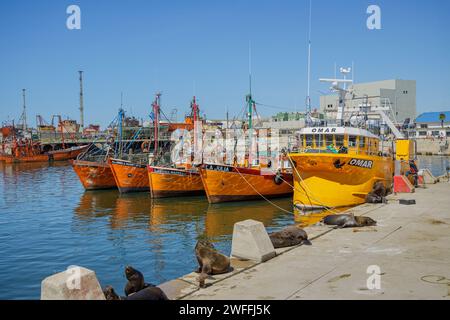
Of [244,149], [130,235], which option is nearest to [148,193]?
[244,149]

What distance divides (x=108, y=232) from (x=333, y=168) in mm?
11552

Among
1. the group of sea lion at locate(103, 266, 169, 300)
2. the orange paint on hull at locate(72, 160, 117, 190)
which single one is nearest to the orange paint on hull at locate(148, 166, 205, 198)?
the orange paint on hull at locate(72, 160, 117, 190)

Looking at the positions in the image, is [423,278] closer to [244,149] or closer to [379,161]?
[379,161]

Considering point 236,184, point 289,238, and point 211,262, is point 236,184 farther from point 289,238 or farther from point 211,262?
point 211,262

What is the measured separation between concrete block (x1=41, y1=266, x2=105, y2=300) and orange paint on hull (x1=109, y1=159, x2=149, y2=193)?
88.2 ft

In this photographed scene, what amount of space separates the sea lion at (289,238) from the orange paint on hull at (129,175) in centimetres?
2348

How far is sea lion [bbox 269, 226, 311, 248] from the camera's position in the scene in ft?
38.4

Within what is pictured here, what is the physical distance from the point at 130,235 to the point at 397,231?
11544mm

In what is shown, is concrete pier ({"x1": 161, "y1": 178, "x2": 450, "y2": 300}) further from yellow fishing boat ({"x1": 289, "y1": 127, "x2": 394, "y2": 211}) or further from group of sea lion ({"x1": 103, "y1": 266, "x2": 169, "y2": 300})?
yellow fishing boat ({"x1": 289, "y1": 127, "x2": 394, "y2": 211})

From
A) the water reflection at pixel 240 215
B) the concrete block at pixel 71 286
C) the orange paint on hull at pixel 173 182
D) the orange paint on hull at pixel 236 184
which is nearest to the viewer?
the concrete block at pixel 71 286

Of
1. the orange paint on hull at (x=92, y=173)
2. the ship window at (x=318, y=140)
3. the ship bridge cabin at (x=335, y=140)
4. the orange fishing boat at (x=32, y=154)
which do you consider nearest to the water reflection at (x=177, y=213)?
the ship bridge cabin at (x=335, y=140)

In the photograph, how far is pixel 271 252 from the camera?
34.7 ft

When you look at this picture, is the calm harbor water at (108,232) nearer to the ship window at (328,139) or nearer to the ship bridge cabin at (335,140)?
the ship bridge cabin at (335,140)

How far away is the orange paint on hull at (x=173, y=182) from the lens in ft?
99.4
